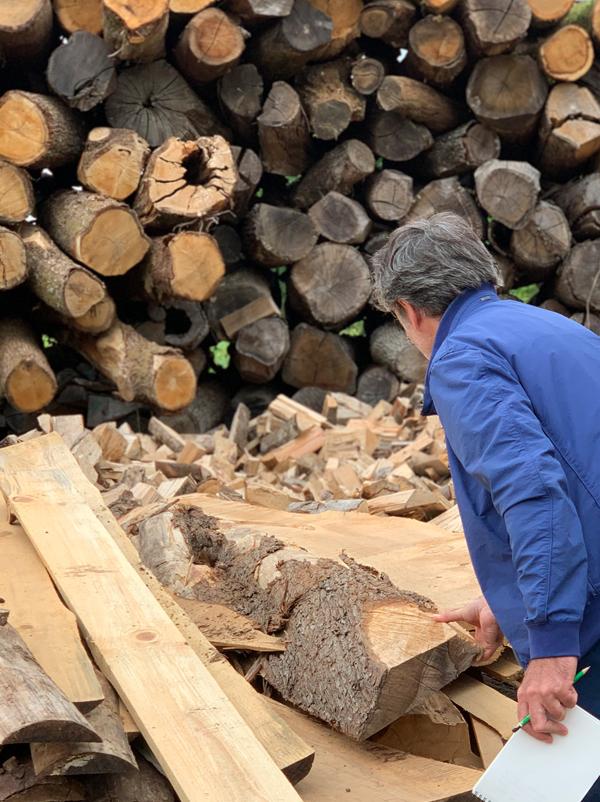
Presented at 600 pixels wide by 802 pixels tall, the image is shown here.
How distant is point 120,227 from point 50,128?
723 mm

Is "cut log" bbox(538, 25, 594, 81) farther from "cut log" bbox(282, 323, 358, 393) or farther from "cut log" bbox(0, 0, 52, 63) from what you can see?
"cut log" bbox(0, 0, 52, 63)

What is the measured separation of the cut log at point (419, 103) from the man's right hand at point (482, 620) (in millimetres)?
5143

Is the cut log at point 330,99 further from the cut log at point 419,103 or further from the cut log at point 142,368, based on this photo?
the cut log at point 142,368

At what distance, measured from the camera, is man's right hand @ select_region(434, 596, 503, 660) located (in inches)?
99.0

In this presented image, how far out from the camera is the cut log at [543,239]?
7.30m

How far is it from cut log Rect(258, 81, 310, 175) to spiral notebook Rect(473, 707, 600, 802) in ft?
17.8

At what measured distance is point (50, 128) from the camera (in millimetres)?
5703

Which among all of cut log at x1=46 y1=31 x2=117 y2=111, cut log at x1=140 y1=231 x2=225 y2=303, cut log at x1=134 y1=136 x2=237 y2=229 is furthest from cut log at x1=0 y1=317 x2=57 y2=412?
cut log at x1=46 y1=31 x2=117 y2=111

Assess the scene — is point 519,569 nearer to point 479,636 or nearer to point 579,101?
point 479,636

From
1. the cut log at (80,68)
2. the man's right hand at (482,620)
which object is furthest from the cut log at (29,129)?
the man's right hand at (482,620)

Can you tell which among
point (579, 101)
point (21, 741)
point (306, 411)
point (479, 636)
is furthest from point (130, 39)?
point (21, 741)

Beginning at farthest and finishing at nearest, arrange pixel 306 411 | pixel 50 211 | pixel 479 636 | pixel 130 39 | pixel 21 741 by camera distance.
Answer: pixel 306 411
pixel 50 211
pixel 130 39
pixel 479 636
pixel 21 741

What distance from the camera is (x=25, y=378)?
225 inches

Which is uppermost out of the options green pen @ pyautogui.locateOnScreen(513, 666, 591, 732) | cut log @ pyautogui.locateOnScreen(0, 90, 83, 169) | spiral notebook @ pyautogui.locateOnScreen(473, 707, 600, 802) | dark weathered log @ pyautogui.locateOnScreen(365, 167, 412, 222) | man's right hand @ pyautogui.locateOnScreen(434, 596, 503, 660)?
cut log @ pyautogui.locateOnScreen(0, 90, 83, 169)
